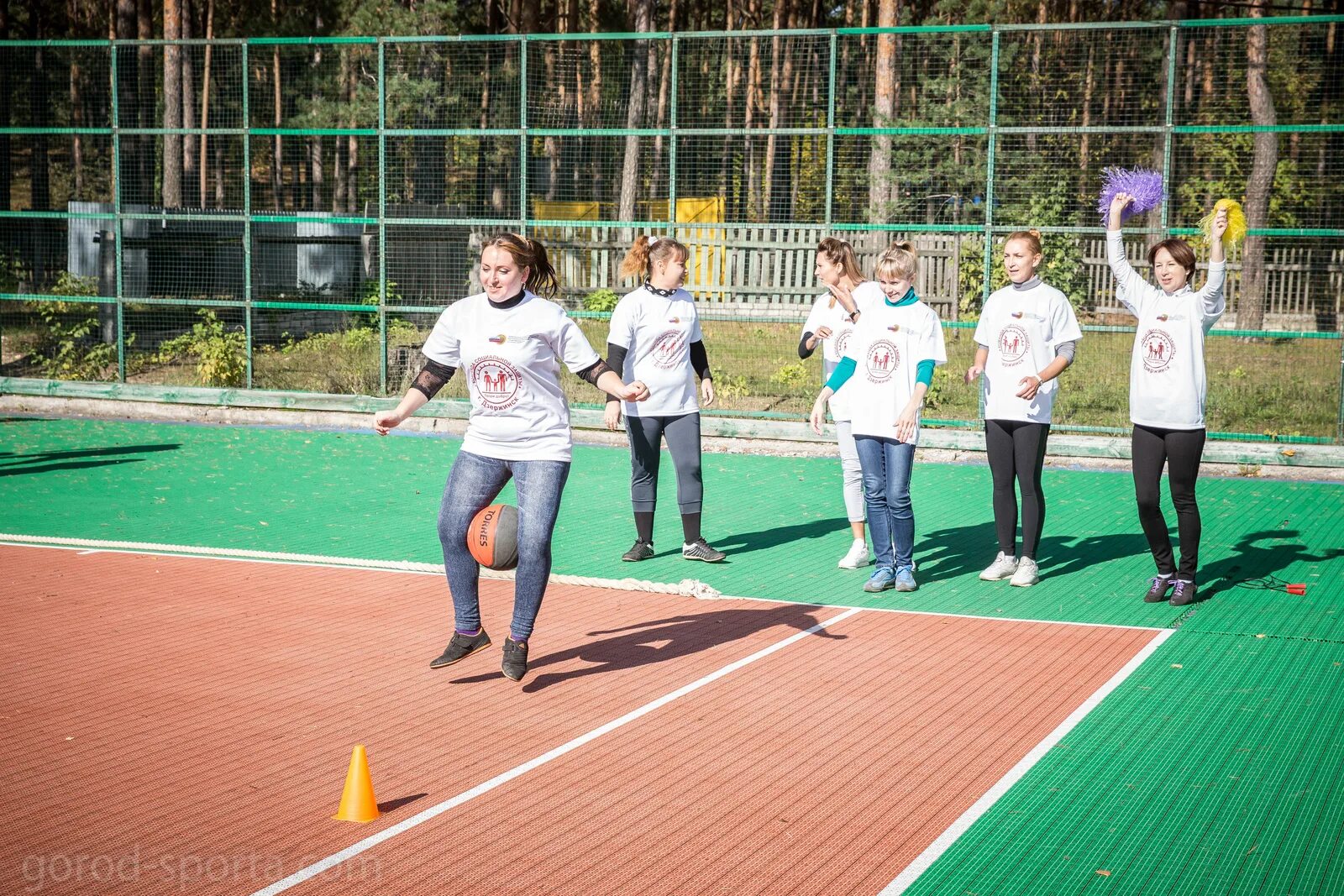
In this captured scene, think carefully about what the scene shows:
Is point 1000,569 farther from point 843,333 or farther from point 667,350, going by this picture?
point 667,350

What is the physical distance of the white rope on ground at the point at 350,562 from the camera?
27.8 ft

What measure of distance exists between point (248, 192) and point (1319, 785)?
520 inches

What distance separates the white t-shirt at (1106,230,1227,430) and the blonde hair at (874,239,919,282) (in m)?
1.40

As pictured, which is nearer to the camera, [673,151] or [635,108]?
[673,151]

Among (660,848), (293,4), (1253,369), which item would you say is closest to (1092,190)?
(1253,369)

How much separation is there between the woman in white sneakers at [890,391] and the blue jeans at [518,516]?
2.60m

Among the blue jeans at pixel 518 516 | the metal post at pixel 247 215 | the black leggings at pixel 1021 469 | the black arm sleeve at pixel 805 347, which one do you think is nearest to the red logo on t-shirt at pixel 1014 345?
the black leggings at pixel 1021 469

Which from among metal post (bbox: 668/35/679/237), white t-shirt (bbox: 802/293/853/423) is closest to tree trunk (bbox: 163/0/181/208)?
metal post (bbox: 668/35/679/237)

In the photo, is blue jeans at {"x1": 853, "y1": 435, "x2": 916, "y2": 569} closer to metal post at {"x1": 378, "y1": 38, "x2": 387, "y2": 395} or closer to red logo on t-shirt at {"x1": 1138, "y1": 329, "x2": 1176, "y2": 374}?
red logo on t-shirt at {"x1": 1138, "y1": 329, "x2": 1176, "y2": 374}

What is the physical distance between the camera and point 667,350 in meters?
9.30

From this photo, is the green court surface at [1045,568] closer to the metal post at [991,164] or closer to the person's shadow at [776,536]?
the person's shadow at [776,536]

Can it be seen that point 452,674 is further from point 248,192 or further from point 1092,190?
point 1092,190

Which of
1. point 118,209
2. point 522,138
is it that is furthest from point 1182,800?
point 118,209

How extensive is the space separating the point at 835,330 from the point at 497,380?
3442mm
